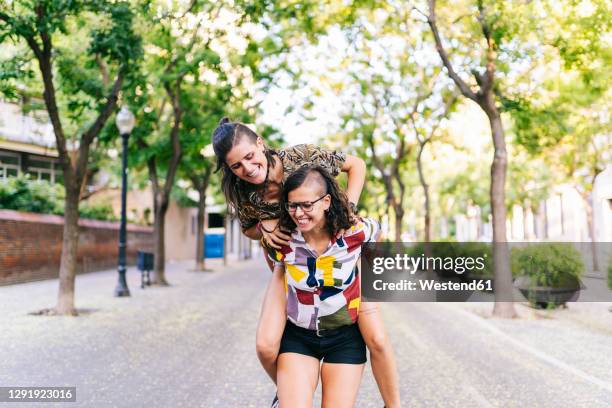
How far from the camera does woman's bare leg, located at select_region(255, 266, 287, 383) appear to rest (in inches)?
135

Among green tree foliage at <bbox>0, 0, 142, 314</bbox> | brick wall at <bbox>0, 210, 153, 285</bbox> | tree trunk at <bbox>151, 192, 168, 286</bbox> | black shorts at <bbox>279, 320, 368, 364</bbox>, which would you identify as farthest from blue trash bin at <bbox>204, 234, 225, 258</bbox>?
black shorts at <bbox>279, 320, 368, 364</bbox>

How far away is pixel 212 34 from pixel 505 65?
7602 mm

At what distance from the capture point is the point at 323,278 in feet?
11.0

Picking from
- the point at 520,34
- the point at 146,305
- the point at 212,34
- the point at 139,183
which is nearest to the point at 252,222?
the point at 520,34

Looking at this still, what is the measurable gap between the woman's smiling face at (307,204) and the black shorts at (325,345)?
62cm

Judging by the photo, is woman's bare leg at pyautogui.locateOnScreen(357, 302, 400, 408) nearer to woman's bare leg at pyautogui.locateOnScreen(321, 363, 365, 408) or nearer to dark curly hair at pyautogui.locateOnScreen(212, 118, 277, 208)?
woman's bare leg at pyautogui.locateOnScreen(321, 363, 365, 408)

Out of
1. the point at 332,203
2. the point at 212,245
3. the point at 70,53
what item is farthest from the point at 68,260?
the point at 212,245

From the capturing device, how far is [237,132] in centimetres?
348

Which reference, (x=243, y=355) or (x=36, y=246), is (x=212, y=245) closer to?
(x=36, y=246)

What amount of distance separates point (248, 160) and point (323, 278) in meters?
0.74

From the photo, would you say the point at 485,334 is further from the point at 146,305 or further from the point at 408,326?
the point at 146,305

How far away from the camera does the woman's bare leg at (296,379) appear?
10.6 ft

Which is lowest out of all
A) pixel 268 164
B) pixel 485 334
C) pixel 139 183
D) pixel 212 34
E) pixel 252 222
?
pixel 485 334

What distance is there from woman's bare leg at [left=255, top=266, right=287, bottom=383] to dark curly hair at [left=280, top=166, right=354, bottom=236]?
1.23 ft
